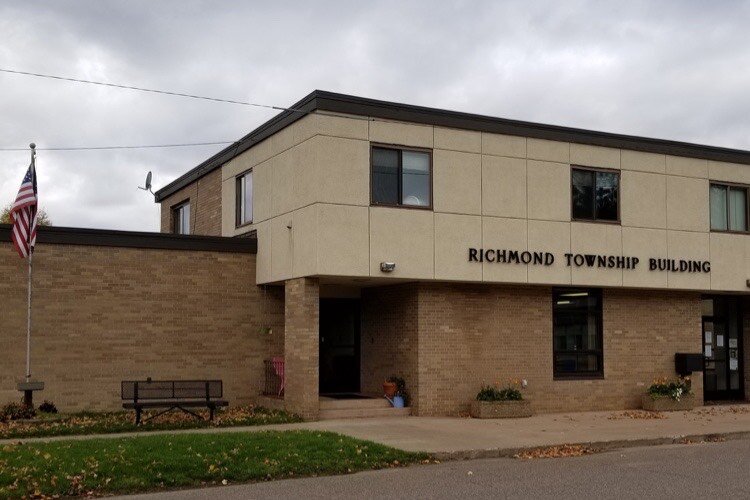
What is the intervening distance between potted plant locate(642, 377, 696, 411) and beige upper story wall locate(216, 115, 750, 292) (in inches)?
91.1

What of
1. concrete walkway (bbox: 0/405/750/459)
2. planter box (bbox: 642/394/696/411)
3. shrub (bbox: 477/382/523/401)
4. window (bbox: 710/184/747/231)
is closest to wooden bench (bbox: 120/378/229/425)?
concrete walkway (bbox: 0/405/750/459)

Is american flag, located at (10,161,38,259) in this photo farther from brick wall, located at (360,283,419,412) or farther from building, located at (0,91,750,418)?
brick wall, located at (360,283,419,412)

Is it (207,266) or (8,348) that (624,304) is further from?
(8,348)

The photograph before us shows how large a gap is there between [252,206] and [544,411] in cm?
800

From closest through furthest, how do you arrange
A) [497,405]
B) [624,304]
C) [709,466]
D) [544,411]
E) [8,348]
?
1. [709,466]
2. [8,348]
3. [497,405]
4. [544,411]
5. [624,304]

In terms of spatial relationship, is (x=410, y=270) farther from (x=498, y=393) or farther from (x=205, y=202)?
(x=205, y=202)

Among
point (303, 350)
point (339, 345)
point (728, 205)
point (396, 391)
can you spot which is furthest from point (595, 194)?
point (303, 350)

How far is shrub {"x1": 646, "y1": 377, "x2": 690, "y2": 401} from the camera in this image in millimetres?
21484

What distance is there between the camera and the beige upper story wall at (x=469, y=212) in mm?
18391

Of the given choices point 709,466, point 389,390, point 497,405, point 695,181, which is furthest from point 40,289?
point 695,181

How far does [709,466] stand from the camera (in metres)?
13.2

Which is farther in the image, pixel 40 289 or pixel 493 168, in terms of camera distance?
pixel 493 168

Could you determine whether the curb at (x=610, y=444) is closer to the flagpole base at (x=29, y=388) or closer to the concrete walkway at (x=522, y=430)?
the concrete walkway at (x=522, y=430)

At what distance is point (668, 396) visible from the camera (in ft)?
70.5
